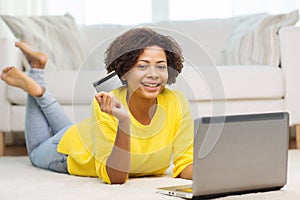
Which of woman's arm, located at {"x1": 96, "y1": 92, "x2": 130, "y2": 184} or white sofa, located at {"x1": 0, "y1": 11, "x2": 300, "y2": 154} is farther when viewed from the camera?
white sofa, located at {"x1": 0, "y1": 11, "x2": 300, "y2": 154}

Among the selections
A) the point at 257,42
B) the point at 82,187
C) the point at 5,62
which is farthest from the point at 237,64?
the point at 82,187

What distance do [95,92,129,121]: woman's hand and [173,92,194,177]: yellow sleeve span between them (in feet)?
0.42

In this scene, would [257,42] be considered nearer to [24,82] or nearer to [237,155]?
[24,82]

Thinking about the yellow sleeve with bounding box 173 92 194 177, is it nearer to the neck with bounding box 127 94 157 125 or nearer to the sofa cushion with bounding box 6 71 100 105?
the neck with bounding box 127 94 157 125

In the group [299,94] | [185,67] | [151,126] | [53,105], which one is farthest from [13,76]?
[299,94]

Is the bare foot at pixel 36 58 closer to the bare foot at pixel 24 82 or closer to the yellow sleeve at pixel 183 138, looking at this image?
the bare foot at pixel 24 82

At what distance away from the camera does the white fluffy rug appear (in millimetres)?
1518

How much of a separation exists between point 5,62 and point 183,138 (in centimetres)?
141

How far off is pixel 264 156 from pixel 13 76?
1.01 meters

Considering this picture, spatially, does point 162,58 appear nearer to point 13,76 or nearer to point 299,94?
point 13,76

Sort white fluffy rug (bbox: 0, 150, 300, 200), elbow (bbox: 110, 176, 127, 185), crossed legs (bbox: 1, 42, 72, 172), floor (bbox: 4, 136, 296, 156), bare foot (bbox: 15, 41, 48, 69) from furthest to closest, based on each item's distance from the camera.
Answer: floor (bbox: 4, 136, 296, 156)
bare foot (bbox: 15, 41, 48, 69)
crossed legs (bbox: 1, 42, 72, 172)
elbow (bbox: 110, 176, 127, 185)
white fluffy rug (bbox: 0, 150, 300, 200)

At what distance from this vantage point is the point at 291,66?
9.57 ft

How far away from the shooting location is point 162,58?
1.37 metres

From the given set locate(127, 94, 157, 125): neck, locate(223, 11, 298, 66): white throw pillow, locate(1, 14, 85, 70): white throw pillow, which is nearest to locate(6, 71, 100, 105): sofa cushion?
locate(1, 14, 85, 70): white throw pillow
